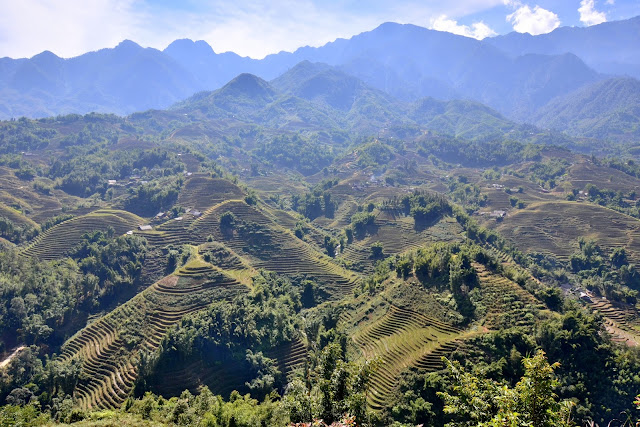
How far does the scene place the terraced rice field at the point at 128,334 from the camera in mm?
39000

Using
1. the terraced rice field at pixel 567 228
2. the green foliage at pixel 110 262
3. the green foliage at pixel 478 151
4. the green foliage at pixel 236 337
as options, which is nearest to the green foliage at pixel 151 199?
the green foliage at pixel 110 262

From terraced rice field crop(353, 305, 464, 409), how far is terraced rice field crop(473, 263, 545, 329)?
4.43 meters

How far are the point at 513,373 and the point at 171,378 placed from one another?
117 ft

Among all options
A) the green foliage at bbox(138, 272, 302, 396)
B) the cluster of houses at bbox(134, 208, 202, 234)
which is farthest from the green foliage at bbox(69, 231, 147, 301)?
the green foliage at bbox(138, 272, 302, 396)

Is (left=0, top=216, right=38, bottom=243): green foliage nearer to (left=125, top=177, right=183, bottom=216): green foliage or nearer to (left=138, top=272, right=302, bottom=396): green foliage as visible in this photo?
(left=125, top=177, right=183, bottom=216): green foliage

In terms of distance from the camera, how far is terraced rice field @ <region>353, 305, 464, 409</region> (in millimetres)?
34406

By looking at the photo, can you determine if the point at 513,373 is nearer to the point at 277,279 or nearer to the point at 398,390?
the point at 398,390

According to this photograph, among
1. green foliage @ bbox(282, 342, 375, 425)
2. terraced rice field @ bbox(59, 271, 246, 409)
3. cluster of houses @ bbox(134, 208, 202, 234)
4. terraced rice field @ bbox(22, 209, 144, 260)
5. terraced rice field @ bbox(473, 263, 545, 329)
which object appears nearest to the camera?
green foliage @ bbox(282, 342, 375, 425)

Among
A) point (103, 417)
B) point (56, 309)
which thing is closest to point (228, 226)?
point (56, 309)

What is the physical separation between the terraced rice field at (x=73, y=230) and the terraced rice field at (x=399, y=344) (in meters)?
62.5

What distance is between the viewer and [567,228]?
282 ft

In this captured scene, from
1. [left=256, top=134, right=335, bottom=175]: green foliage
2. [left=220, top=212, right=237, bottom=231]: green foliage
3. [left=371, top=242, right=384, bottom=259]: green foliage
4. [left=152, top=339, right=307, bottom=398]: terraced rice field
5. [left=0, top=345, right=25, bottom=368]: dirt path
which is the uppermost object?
[left=256, top=134, right=335, bottom=175]: green foliage

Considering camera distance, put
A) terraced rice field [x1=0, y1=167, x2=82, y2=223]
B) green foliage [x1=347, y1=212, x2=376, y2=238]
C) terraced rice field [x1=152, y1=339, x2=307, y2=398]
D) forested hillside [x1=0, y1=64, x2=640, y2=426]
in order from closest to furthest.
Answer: forested hillside [x1=0, y1=64, x2=640, y2=426] < terraced rice field [x1=152, y1=339, x2=307, y2=398] < green foliage [x1=347, y1=212, x2=376, y2=238] < terraced rice field [x1=0, y1=167, x2=82, y2=223]

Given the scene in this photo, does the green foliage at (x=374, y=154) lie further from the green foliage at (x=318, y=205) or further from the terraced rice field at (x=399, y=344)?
the terraced rice field at (x=399, y=344)
